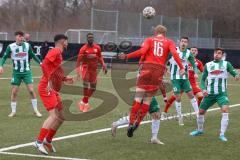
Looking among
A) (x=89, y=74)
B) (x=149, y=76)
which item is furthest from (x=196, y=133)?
(x=89, y=74)

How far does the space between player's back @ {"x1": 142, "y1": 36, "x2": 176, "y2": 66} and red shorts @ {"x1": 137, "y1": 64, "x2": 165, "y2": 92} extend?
13cm

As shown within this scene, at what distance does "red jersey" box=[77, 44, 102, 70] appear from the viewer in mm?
16719

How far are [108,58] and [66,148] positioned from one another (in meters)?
25.0

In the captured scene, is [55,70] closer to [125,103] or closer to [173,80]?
[173,80]

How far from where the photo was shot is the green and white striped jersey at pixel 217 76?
1112 centimetres

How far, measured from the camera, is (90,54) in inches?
664

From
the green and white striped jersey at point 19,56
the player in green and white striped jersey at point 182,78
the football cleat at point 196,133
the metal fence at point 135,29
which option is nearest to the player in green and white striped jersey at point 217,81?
the football cleat at point 196,133

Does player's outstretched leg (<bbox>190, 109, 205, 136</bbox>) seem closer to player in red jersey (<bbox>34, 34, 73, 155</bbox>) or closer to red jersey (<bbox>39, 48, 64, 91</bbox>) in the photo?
player in red jersey (<bbox>34, 34, 73, 155</bbox>)

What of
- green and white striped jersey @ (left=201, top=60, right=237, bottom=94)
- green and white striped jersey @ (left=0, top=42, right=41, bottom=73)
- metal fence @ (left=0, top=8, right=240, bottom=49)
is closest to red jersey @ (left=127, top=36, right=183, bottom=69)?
green and white striped jersey @ (left=201, top=60, right=237, bottom=94)

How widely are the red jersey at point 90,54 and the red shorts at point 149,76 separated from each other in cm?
617

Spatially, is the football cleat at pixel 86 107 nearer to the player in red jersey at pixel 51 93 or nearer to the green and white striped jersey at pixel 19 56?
the green and white striped jersey at pixel 19 56

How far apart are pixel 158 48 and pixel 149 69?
0.45 meters

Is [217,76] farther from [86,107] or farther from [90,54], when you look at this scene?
[90,54]

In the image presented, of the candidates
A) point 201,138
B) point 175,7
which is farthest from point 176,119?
point 175,7
